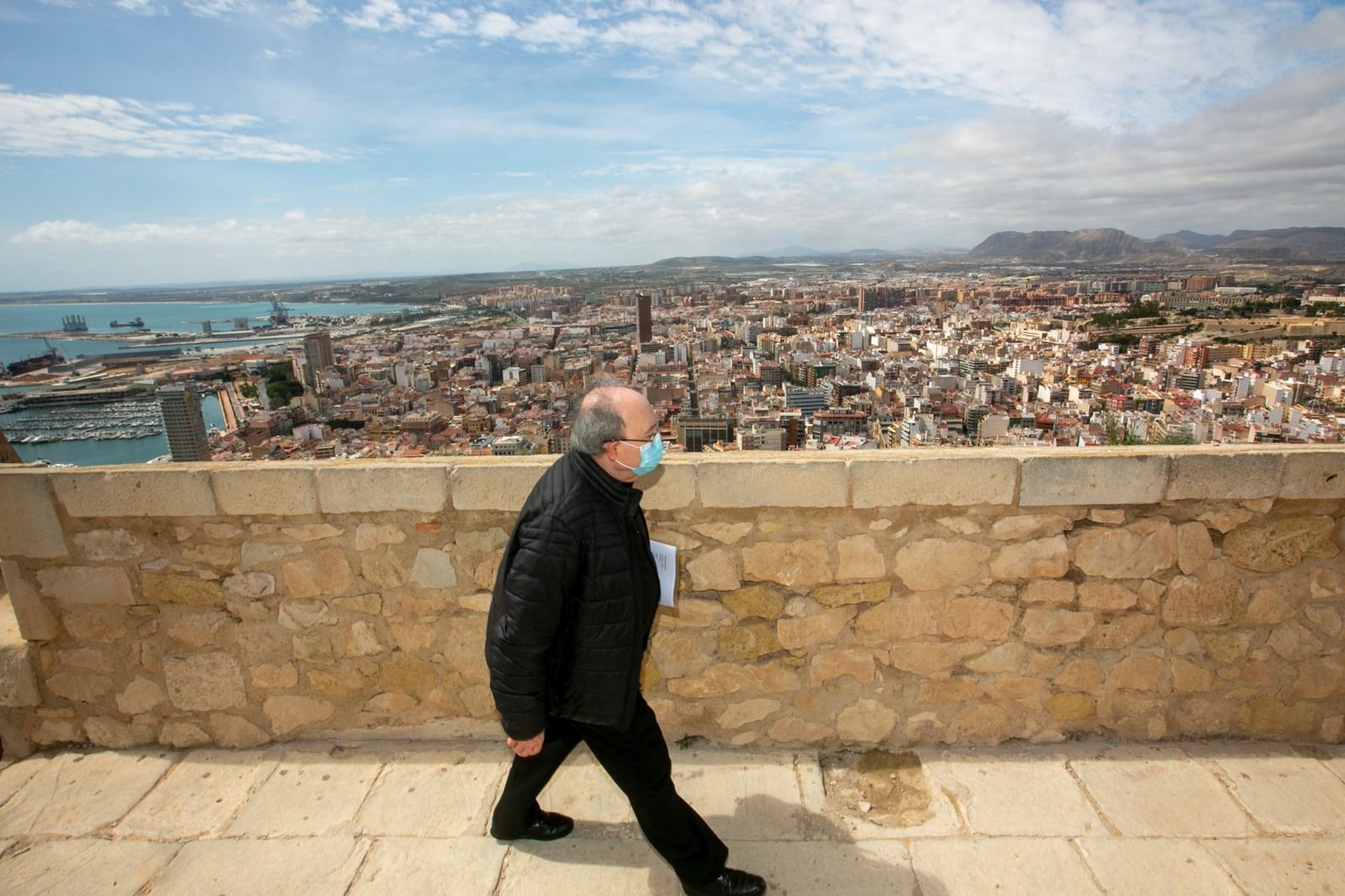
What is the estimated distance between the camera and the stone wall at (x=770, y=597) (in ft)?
7.89

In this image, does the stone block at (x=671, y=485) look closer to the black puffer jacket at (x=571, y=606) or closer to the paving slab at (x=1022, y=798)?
the black puffer jacket at (x=571, y=606)

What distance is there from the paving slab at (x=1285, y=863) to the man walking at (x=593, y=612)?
168 cm

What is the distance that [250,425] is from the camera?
666 centimetres

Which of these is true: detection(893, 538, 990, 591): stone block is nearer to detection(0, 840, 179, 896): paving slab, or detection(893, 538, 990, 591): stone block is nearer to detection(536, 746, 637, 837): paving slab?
detection(536, 746, 637, 837): paving slab

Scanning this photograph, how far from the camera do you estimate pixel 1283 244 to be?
63.2 meters

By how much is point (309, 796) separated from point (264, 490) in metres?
1.18

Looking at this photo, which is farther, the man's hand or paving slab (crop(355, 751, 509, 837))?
paving slab (crop(355, 751, 509, 837))

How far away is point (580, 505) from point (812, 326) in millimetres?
35907

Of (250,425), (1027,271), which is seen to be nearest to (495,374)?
(250,425)

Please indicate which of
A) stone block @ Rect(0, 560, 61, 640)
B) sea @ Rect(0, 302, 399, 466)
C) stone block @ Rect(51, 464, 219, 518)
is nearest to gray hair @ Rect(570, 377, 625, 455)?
stone block @ Rect(51, 464, 219, 518)

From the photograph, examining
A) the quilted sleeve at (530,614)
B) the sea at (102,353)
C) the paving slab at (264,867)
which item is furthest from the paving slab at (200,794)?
the quilted sleeve at (530,614)

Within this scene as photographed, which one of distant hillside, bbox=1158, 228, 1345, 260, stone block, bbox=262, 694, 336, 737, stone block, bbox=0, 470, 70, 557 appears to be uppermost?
distant hillside, bbox=1158, 228, 1345, 260

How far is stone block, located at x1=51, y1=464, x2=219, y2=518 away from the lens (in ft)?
8.13

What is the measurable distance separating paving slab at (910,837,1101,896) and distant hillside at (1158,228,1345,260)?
2558 inches
